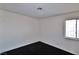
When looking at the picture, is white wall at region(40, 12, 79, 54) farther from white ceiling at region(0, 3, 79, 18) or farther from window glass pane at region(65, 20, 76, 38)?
white ceiling at region(0, 3, 79, 18)

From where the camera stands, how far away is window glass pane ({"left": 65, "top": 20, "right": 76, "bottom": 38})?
3.93m

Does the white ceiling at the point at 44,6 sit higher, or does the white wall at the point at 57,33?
the white ceiling at the point at 44,6

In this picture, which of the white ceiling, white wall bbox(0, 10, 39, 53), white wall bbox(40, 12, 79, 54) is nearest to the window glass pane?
white wall bbox(40, 12, 79, 54)

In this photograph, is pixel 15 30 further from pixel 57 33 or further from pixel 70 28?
pixel 70 28

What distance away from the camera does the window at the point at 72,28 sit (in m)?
3.81

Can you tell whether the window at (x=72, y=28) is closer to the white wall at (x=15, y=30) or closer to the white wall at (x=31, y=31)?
the white wall at (x=31, y=31)

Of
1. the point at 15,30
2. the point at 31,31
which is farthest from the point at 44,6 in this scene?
the point at 31,31

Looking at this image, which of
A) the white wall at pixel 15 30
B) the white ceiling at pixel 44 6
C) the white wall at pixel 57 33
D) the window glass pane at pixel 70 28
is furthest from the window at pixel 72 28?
the white wall at pixel 15 30

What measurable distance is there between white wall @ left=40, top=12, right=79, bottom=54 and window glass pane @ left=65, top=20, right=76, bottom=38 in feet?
0.73

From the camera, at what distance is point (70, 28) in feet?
13.5

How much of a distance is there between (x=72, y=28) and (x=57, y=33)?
925 mm

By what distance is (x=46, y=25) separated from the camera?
18.7 feet

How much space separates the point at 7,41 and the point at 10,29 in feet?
1.79
